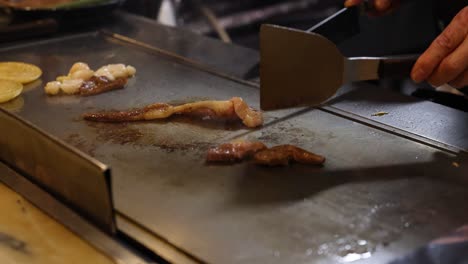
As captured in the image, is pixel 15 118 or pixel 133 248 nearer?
pixel 133 248

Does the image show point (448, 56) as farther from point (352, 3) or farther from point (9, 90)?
point (9, 90)

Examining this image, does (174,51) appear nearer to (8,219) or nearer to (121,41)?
(121,41)

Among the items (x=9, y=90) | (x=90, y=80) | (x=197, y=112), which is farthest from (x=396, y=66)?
(x=9, y=90)

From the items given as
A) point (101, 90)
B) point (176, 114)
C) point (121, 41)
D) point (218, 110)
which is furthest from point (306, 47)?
point (121, 41)

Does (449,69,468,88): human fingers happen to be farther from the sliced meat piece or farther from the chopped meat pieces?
the chopped meat pieces

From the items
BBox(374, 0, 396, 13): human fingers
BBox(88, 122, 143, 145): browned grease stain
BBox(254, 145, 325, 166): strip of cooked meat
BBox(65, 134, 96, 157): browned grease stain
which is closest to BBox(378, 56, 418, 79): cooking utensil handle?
BBox(254, 145, 325, 166): strip of cooked meat

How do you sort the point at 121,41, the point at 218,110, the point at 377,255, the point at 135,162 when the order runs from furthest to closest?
the point at 121,41 → the point at 218,110 → the point at 135,162 → the point at 377,255

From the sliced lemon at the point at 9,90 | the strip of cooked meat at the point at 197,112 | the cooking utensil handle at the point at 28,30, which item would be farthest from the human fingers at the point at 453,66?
the cooking utensil handle at the point at 28,30
